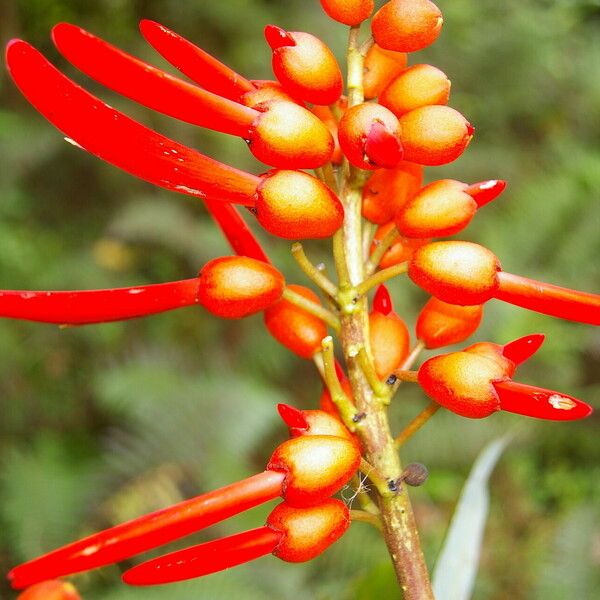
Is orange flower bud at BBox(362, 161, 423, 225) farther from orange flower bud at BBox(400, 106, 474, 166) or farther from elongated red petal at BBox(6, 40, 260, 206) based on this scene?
elongated red petal at BBox(6, 40, 260, 206)

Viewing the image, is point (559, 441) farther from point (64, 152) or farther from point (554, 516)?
point (64, 152)

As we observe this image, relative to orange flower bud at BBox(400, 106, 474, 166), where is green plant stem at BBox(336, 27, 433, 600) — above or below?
below

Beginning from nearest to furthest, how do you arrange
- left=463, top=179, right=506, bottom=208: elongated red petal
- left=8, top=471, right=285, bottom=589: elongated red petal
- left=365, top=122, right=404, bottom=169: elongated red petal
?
left=8, top=471, right=285, bottom=589: elongated red petal → left=365, top=122, right=404, bottom=169: elongated red petal → left=463, top=179, right=506, bottom=208: elongated red petal

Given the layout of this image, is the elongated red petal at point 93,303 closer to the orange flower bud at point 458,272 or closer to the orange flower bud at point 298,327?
the orange flower bud at point 298,327

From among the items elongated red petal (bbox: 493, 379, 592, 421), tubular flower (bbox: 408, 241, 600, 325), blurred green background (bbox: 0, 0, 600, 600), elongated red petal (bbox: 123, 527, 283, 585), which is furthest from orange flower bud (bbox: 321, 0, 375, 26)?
blurred green background (bbox: 0, 0, 600, 600)

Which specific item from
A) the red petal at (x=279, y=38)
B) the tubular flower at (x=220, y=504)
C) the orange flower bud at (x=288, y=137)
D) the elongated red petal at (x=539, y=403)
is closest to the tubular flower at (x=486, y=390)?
the elongated red petal at (x=539, y=403)
